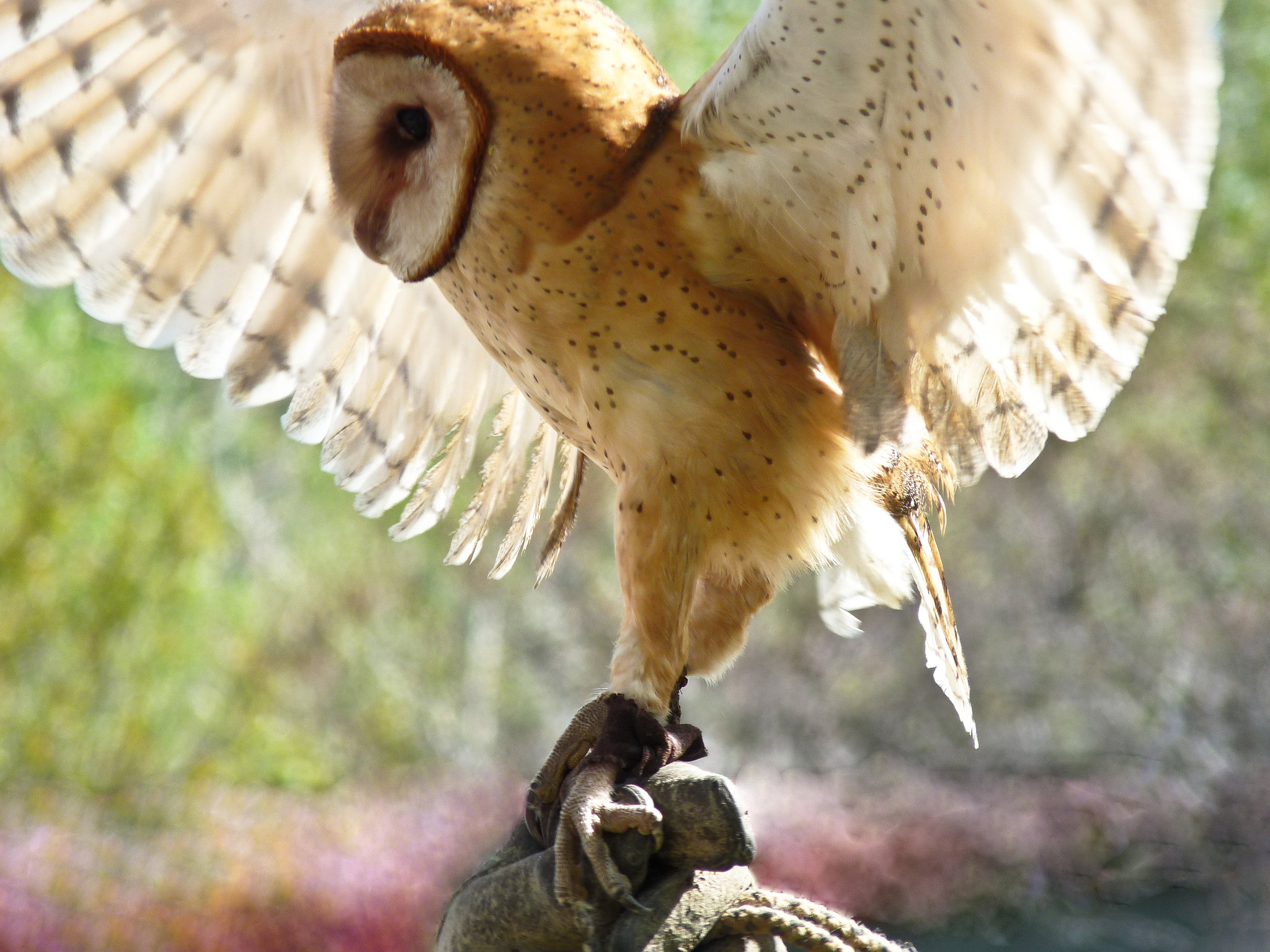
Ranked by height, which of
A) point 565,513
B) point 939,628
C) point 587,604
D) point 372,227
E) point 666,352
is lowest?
point 587,604

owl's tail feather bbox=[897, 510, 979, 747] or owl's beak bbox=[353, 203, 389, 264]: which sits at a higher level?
owl's beak bbox=[353, 203, 389, 264]

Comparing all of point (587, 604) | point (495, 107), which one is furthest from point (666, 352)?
point (587, 604)

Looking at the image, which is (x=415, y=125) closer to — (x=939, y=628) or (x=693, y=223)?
(x=693, y=223)

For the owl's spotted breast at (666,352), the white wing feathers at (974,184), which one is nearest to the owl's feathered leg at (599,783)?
the owl's spotted breast at (666,352)

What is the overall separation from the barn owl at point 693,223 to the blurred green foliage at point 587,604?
9.31ft

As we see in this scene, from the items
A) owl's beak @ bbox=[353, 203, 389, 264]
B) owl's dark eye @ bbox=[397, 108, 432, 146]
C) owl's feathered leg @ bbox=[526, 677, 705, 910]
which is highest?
owl's dark eye @ bbox=[397, 108, 432, 146]

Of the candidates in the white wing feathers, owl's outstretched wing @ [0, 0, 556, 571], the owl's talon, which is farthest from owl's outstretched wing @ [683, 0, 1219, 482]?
owl's outstretched wing @ [0, 0, 556, 571]

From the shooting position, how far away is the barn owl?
0.89 meters

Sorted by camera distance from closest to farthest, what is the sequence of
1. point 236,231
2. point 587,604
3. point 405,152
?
point 405,152 < point 236,231 < point 587,604

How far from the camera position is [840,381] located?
3.36 feet

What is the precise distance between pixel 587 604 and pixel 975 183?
4303mm

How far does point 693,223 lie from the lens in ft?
3.40

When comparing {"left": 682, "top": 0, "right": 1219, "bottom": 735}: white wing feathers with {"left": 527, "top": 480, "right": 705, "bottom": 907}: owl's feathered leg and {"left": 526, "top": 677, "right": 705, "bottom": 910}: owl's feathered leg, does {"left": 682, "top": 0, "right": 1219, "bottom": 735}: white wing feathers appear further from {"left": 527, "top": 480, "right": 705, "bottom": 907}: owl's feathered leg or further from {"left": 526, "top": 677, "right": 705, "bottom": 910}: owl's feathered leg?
{"left": 526, "top": 677, "right": 705, "bottom": 910}: owl's feathered leg

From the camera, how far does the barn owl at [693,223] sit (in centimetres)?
89
